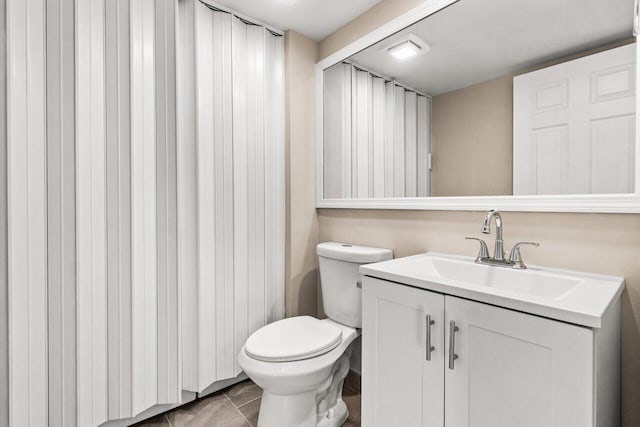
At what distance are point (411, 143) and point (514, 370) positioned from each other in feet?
3.69

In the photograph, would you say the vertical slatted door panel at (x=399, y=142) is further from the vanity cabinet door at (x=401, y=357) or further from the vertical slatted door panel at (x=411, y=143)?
the vanity cabinet door at (x=401, y=357)

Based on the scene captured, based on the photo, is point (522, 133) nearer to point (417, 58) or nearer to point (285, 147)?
point (417, 58)

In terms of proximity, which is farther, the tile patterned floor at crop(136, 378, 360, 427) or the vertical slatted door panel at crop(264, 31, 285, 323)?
the vertical slatted door panel at crop(264, 31, 285, 323)

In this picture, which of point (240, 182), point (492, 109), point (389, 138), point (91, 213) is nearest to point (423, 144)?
point (389, 138)

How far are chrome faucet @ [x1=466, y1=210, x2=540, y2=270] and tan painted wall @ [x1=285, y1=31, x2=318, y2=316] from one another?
3.65 ft

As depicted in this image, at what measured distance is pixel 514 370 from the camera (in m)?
0.86

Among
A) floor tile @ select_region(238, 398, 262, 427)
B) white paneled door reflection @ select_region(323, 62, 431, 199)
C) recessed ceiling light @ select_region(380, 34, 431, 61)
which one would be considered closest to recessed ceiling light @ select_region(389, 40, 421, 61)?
recessed ceiling light @ select_region(380, 34, 431, 61)

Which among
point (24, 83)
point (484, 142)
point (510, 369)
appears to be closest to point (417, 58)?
point (484, 142)

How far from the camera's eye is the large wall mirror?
1079 millimetres

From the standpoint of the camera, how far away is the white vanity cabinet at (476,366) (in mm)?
774

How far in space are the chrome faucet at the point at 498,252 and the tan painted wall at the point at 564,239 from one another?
7 cm

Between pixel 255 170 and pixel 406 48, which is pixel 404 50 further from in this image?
pixel 255 170

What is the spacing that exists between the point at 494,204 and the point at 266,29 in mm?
1663

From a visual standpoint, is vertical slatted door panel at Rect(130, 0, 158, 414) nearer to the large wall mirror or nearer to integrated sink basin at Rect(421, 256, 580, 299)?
the large wall mirror
